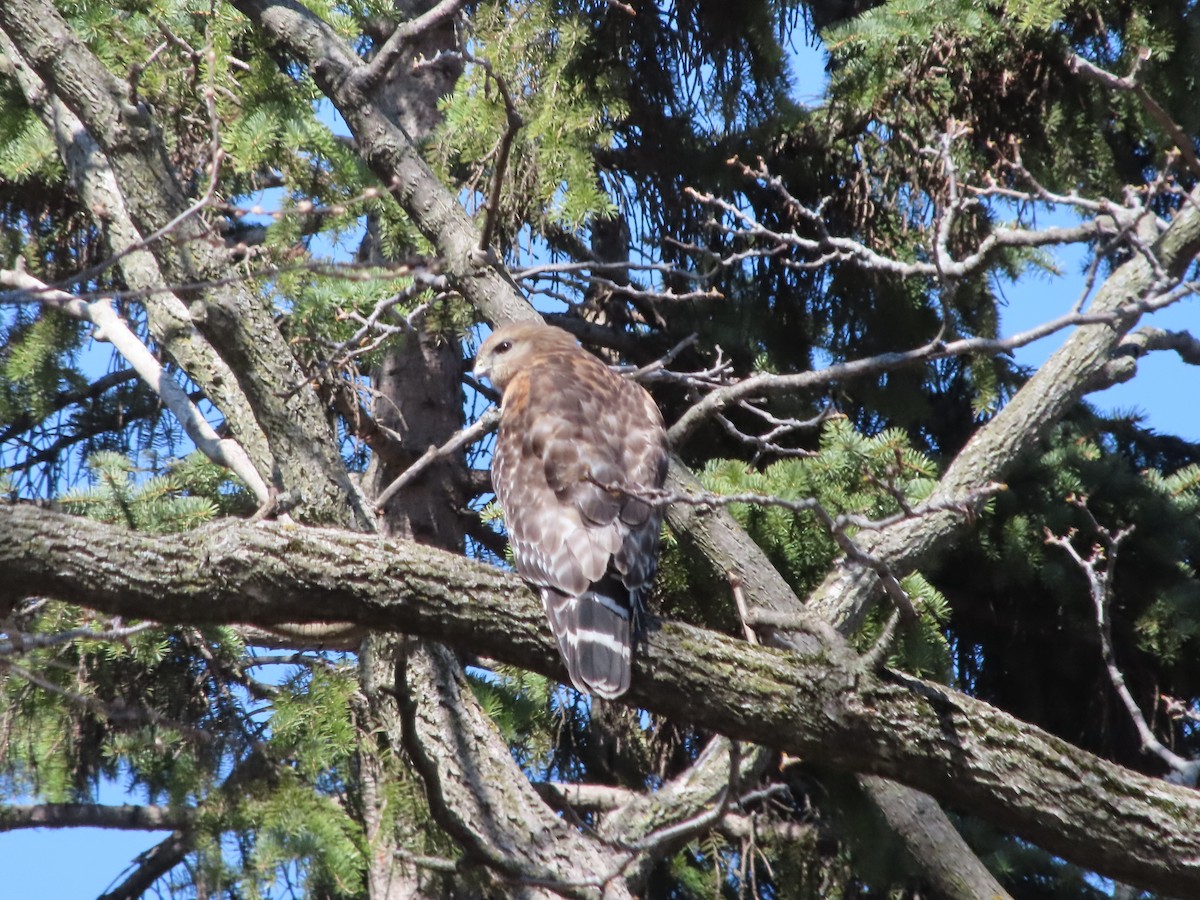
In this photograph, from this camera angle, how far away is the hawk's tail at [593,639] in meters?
2.67

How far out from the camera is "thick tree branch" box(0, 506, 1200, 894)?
2.45 meters

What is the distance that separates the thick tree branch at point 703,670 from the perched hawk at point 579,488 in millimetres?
100

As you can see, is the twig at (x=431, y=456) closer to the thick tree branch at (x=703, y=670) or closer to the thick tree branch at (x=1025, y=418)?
the thick tree branch at (x=703, y=670)

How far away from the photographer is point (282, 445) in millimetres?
3629

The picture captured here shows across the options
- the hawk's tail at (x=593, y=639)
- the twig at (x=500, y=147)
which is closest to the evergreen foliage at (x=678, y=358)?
the twig at (x=500, y=147)

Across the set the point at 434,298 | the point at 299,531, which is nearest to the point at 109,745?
the point at 434,298

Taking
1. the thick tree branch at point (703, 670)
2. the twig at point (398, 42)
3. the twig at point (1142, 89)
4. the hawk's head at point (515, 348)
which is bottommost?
the thick tree branch at point (703, 670)

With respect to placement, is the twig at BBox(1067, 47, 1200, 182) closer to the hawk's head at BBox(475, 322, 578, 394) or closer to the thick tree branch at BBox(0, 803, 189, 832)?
the hawk's head at BBox(475, 322, 578, 394)

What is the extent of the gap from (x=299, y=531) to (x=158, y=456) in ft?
8.98

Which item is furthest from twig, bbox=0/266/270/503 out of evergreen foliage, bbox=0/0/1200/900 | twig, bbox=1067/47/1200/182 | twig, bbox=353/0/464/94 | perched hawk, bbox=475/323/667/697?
twig, bbox=1067/47/1200/182

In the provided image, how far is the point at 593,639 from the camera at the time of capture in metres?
2.71

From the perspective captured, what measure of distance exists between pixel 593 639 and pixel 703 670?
25 cm

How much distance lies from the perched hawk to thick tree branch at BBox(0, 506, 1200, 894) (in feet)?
0.33

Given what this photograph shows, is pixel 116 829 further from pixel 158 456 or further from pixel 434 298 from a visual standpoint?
pixel 434 298
